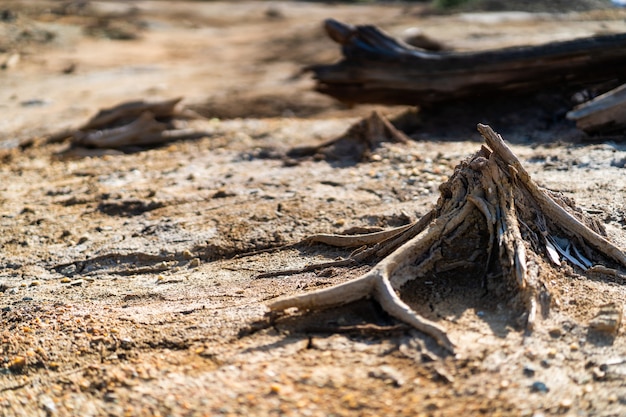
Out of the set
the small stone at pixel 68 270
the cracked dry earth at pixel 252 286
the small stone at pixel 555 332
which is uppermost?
the small stone at pixel 555 332

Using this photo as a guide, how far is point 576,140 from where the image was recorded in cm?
600

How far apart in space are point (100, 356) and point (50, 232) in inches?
78.4

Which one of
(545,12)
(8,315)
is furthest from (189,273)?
(545,12)

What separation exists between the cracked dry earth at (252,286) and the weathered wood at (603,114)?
196 millimetres

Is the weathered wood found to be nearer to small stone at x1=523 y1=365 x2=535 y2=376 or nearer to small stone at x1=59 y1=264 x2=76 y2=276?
small stone at x1=523 y1=365 x2=535 y2=376

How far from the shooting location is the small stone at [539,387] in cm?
290

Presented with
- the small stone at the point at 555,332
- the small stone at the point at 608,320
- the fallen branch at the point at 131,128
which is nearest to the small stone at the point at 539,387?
the small stone at the point at 555,332

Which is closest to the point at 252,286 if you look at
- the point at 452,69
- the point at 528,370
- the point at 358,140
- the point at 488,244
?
the point at 488,244

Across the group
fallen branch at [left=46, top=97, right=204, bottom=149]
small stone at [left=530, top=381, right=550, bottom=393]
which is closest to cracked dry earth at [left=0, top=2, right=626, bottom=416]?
small stone at [left=530, top=381, right=550, bottom=393]

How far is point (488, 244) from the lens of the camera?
370 cm

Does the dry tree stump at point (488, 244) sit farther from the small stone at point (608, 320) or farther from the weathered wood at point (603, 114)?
the weathered wood at point (603, 114)

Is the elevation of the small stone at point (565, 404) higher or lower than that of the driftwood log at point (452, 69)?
lower

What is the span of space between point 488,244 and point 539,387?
37.1 inches

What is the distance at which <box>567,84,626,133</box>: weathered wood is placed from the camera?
582cm
